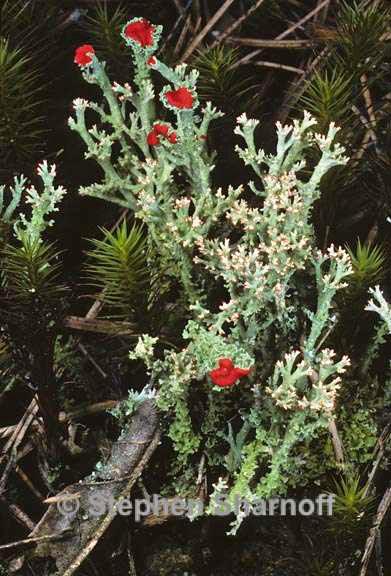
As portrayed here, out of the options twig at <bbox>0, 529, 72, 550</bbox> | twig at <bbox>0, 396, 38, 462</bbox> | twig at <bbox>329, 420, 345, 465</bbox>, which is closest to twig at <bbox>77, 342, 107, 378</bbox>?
twig at <bbox>0, 396, 38, 462</bbox>

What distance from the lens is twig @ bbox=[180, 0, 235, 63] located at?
232 cm

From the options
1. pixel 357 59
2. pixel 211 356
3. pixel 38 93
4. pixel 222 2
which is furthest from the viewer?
pixel 222 2

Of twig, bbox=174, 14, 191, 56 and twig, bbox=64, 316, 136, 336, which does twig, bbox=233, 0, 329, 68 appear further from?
twig, bbox=64, 316, 136, 336

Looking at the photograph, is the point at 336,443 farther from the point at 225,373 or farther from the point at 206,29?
the point at 206,29

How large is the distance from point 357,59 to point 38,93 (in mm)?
987

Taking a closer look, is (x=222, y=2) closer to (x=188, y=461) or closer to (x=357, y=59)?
(x=357, y=59)

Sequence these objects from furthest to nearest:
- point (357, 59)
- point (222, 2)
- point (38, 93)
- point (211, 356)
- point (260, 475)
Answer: point (222, 2) < point (38, 93) < point (357, 59) < point (260, 475) < point (211, 356)

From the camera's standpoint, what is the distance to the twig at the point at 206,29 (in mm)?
2318

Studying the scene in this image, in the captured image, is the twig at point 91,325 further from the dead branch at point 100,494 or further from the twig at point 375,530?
the twig at point 375,530

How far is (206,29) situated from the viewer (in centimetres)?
235

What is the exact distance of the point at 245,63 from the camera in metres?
2.32

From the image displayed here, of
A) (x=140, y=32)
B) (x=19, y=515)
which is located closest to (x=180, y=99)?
(x=140, y=32)

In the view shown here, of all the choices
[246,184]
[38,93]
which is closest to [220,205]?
[246,184]

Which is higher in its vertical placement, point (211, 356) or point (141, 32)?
point (141, 32)
